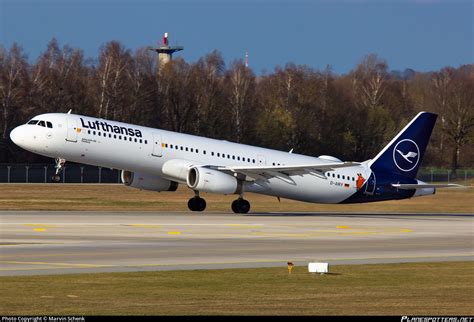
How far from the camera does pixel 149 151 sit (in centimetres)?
5097

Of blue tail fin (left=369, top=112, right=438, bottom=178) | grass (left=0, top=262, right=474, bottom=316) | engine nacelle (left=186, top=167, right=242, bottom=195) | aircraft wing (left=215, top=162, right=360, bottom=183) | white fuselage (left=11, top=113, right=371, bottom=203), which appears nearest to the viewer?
grass (left=0, top=262, right=474, bottom=316)

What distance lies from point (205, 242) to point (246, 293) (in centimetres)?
1246

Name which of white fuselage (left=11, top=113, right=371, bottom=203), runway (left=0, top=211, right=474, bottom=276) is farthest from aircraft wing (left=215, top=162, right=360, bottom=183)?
runway (left=0, top=211, right=474, bottom=276)

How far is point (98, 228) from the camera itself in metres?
38.6

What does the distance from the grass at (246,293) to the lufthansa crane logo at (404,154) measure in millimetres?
32194

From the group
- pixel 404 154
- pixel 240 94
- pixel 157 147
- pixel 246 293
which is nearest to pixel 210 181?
pixel 157 147

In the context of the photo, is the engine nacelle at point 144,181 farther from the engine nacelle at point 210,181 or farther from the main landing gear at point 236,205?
the engine nacelle at point 210,181

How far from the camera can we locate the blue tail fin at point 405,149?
58.0 metres

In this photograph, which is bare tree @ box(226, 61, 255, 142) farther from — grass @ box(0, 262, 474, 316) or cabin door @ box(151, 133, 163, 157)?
grass @ box(0, 262, 474, 316)

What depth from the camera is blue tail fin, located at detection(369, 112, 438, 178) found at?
58.0 meters

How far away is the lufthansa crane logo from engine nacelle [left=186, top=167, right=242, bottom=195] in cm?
1072

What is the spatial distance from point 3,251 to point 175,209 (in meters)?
29.9

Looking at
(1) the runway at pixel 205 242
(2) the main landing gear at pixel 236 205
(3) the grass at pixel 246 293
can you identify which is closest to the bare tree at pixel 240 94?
(2) the main landing gear at pixel 236 205

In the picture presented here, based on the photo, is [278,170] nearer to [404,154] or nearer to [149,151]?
[149,151]
